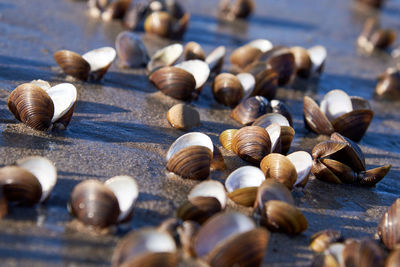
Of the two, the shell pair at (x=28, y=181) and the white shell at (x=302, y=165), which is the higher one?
the white shell at (x=302, y=165)

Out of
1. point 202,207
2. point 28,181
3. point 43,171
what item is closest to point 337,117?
point 202,207

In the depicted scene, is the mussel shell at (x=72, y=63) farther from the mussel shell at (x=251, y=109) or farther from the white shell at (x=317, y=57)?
the white shell at (x=317, y=57)

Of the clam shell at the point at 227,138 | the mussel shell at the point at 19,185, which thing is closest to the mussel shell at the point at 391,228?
the clam shell at the point at 227,138

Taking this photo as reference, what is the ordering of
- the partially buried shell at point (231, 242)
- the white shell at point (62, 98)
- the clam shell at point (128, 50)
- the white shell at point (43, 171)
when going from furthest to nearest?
the clam shell at point (128, 50), the white shell at point (62, 98), the white shell at point (43, 171), the partially buried shell at point (231, 242)

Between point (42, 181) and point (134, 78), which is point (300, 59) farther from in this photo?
point (42, 181)

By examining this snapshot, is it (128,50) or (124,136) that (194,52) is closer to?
(128,50)

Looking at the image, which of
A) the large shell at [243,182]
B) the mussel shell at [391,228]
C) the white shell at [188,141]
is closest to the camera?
the mussel shell at [391,228]
